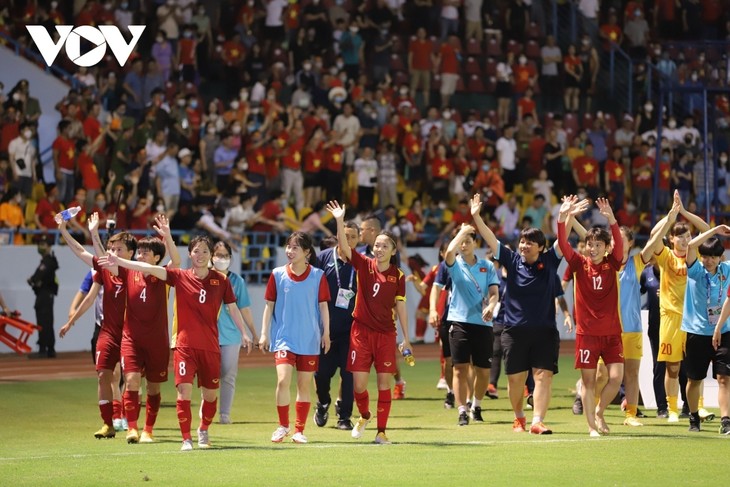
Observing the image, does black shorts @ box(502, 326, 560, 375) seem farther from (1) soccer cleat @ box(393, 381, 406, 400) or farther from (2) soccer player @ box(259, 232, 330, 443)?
(1) soccer cleat @ box(393, 381, 406, 400)

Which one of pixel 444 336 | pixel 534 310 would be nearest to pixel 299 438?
pixel 534 310

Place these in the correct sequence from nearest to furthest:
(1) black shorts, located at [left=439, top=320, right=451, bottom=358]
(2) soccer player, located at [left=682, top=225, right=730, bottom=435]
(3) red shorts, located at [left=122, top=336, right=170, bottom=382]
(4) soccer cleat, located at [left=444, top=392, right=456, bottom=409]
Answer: (3) red shorts, located at [left=122, top=336, right=170, bottom=382] → (2) soccer player, located at [left=682, top=225, right=730, bottom=435] → (4) soccer cleat, located at [left=444, top=392, right=456, bottom=409] → (1) black shorts, located at [left=439, top=320, right=451, bottom=358]

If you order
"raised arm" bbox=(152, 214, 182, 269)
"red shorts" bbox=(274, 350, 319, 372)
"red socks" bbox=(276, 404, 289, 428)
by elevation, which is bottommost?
"red socks" bbox=(276, 404, 289, 428)

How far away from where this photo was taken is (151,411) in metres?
14.0

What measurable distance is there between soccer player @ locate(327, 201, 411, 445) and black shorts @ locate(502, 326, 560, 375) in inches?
48.2

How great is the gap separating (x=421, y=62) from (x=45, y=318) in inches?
500

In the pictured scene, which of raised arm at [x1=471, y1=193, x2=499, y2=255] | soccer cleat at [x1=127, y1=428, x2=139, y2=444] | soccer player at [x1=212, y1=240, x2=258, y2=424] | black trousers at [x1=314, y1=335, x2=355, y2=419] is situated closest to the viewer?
soccer cleat at [x1=127, y1=428, x2=139, y2=444]

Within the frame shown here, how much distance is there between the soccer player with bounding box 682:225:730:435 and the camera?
1468cm

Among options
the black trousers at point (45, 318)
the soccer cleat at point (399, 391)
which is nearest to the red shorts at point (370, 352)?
the soccer cleat at point (399, 391)

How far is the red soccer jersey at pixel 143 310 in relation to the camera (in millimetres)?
13859

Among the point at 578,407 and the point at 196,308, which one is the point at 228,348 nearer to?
the point at 196,308

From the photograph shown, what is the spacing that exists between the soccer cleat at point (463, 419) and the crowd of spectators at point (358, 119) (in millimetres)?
11069

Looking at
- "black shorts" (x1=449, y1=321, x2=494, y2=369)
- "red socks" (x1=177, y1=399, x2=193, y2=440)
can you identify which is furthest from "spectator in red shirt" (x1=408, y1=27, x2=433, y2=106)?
"red socks" (x1=177, y1=399, x2=193, y2=440)

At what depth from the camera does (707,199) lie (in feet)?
95.5
